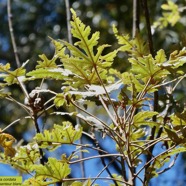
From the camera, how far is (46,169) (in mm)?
578

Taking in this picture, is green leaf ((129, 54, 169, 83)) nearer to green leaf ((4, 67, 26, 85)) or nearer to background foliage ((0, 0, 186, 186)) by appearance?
green leaf ((4, 67, 26, 85))

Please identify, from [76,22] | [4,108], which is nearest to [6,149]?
[76,22]

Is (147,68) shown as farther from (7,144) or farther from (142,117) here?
(7,144)

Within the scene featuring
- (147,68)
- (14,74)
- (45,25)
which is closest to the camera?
(147,68)

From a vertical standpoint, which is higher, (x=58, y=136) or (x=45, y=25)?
(x=58, y=136)

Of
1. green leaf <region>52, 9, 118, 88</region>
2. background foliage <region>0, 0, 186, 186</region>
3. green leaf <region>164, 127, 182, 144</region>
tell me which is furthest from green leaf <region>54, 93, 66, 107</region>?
background foliage <region>0, 0, 186, 186</region>

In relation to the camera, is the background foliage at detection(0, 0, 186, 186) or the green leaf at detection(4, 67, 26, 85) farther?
the background foliage at detection(0, 0, 186, 186)

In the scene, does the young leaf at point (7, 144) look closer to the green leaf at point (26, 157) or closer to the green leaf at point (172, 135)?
the green leaf at point (26, 157)

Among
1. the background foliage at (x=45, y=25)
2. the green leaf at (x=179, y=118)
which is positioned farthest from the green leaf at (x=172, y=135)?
the background foliage at (x=45, y=25)

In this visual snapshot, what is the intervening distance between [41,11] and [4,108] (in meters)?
0.58

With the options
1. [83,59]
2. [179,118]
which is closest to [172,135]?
[179,118]

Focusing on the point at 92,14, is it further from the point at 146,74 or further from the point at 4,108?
the point at 146,74

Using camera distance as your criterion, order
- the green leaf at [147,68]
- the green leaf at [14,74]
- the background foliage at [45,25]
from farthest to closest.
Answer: the background foliage at [45,25], the green leaf at [14,74], the green leaf at [147,68]

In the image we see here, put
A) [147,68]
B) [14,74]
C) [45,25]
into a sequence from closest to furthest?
[147,68] → [14,74] → [45,25]
